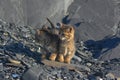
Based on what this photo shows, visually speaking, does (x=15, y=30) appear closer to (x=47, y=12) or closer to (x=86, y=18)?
(x=47, y=12)

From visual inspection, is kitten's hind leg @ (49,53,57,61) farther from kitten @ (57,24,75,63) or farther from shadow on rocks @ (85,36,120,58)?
shadow on rocks @ (85,36,120,58)

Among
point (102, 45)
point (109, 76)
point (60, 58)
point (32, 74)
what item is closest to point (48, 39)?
point (60, 58)

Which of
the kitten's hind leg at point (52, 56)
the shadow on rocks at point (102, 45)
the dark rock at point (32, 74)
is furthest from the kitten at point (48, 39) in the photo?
the shadow on rocks at point (102, 45)

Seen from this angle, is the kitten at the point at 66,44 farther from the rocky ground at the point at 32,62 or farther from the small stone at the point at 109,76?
the small stone at the point at 109,76

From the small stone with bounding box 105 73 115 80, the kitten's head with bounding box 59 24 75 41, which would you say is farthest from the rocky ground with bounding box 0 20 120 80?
the kitten's head with bounding box 59 24 75 41

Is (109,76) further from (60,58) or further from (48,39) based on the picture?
(48,39)
